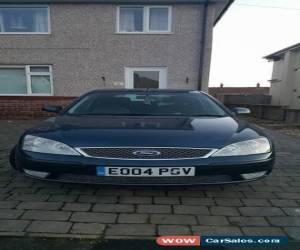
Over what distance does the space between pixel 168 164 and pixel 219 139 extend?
541 millimetres

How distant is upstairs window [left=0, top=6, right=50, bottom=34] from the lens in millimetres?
8562

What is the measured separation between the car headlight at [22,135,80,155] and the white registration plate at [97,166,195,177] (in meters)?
0.32

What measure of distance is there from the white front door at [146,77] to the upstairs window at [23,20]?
3.55 meters

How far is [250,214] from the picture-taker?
2084 mm

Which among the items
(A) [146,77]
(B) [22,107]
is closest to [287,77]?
(A) [146,77]

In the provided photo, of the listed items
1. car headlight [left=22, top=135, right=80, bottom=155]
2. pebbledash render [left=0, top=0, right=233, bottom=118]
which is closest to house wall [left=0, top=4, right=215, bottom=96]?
pebbledash render [left=0, top=0, right=233, bottom=118]

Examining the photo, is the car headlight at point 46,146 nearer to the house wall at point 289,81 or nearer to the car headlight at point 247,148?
the car headlight at point 247,148

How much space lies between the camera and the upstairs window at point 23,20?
8.56 meters

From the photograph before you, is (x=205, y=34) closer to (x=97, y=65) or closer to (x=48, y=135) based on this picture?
(x=97, y=65)

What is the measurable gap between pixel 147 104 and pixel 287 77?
13098 millimetres

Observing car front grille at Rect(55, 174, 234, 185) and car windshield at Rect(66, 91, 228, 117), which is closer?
car front grille at Rect(55, 174, 234, 185)

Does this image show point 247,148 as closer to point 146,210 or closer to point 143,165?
point 143,165

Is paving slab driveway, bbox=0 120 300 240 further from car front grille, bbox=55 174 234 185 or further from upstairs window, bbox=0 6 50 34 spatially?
upstairs window, bbox=0 6 50 34

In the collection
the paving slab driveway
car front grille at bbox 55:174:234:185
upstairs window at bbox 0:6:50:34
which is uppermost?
upstairs window at bbox 0:6:50:34
